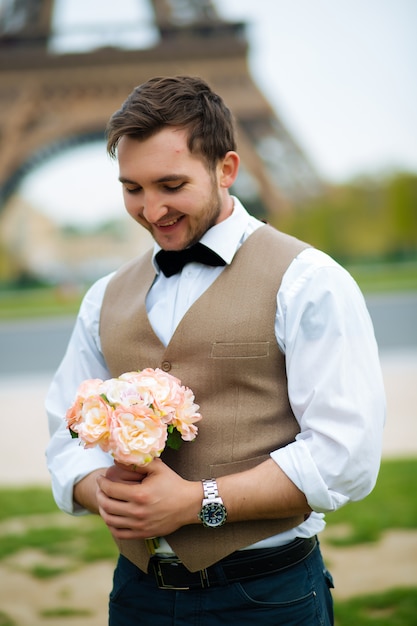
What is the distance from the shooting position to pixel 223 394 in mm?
1607

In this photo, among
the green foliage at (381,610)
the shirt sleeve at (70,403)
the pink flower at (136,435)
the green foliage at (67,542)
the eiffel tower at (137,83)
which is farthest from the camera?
the eiffel tower at (137,83)

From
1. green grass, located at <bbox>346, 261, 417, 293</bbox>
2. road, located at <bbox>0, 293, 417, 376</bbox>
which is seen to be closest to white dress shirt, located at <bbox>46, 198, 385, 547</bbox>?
road, located at <bbox>0, 293, 417, 376</bbox>

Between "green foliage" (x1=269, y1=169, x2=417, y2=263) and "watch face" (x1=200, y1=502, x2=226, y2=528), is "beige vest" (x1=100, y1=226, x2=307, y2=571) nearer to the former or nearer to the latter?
"watch face" (x1=200, y1=502, x2=226, y2=528)

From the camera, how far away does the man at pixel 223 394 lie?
4.91 ft

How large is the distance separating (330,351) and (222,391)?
10.6 inches

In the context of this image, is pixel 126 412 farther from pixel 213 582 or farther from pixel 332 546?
pixel 332 546

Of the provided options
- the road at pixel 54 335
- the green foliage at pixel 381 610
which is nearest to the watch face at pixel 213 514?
the green foliage at pixel 381 610

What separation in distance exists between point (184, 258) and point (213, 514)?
2.00 ft

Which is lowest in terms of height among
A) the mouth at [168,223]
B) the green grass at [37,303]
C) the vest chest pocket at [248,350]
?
the green grass at [37,303]

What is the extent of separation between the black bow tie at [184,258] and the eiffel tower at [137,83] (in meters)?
20.0

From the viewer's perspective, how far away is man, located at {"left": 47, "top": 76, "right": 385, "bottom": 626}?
150 cm

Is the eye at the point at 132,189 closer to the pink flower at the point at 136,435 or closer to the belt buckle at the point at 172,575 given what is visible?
the pink flower at the point at 136,435

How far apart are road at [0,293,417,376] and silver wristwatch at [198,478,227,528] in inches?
339

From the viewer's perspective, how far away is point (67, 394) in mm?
1863
